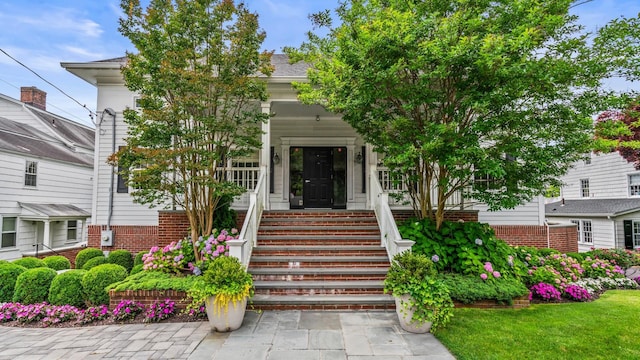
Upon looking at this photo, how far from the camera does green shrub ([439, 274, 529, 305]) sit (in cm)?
466

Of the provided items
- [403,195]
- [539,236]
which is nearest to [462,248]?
[403,195]

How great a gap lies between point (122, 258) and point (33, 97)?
44.0ft

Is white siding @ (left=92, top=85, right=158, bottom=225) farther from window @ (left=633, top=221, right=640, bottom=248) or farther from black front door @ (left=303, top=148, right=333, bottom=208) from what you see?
window @ (left=633, top=221, right=640, bottom=248)

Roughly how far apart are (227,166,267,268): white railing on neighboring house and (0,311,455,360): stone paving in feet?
3.30

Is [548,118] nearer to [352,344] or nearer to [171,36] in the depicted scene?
[352,344]

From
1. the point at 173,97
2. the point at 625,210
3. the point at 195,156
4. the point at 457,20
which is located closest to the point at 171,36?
the point at 173,97

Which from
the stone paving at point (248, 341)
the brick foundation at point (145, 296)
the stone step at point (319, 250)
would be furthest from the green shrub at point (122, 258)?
the stone step at point (319, 250)

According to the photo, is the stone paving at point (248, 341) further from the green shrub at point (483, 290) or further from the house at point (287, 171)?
the house at point (287, 171)

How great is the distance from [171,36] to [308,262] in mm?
4844

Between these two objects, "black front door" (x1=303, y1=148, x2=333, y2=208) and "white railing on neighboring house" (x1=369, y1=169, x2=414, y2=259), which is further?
"black front door" (x1=303, y1=148, x2=333, y2=208)

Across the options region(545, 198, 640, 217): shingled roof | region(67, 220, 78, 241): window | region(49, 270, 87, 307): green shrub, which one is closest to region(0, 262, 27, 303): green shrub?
region(49, 270, 87, 307): green shrub

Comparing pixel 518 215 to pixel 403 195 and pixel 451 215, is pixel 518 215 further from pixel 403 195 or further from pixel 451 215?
pixel 403 195

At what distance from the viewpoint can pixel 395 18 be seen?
15.7 ft

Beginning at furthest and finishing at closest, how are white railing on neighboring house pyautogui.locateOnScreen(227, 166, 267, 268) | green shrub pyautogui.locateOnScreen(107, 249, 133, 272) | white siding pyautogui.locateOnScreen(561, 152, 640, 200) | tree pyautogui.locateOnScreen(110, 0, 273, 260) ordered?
white siding pyautogui.locateOnScreen(561, 152, 640, 200) → green shrub pyautogui.locateOnScreen(107, 249, 133, 272) → tree pyautogui.locateOnScreen(110, 0, 273, 260) → white railing on neighboring house pyautogui.locateOnScreen(227, 166, 267, 268)
